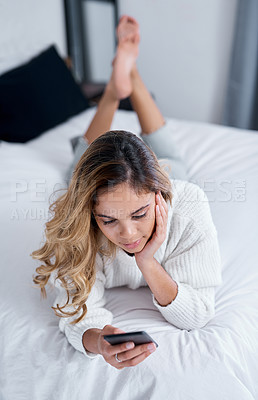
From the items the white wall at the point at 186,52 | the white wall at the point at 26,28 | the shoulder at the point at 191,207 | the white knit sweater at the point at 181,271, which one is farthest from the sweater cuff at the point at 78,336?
the white wall at the point at 186,52

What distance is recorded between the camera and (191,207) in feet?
3.72

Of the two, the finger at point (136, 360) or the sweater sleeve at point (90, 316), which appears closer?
the finger at point (136, 360)

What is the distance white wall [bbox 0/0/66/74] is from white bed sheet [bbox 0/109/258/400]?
3.15 ft

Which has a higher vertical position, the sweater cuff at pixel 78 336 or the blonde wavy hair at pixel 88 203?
the blonde wavy hair at pixel 88 203

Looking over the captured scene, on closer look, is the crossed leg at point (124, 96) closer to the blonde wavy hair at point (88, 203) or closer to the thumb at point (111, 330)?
the blonde wavy hair at point (88, 203)

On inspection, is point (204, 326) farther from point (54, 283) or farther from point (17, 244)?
point (17, 244)

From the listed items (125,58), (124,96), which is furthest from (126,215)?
(125,58)

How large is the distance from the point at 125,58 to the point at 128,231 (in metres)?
1.07

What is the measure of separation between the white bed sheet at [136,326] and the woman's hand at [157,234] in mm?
181

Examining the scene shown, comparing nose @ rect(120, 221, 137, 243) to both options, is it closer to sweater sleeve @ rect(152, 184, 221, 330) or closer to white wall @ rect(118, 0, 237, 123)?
sweater sleeve @ rect(152, 184, 221, 330)

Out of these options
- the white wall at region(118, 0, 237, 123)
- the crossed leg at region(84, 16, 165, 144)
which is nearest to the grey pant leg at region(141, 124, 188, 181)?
the crossed leg at region(84, 16, 165, 144)

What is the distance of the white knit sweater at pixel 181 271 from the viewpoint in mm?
1016

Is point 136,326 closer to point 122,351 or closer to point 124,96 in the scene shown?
point 122,351

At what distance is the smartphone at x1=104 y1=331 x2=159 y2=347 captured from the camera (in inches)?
32.1
